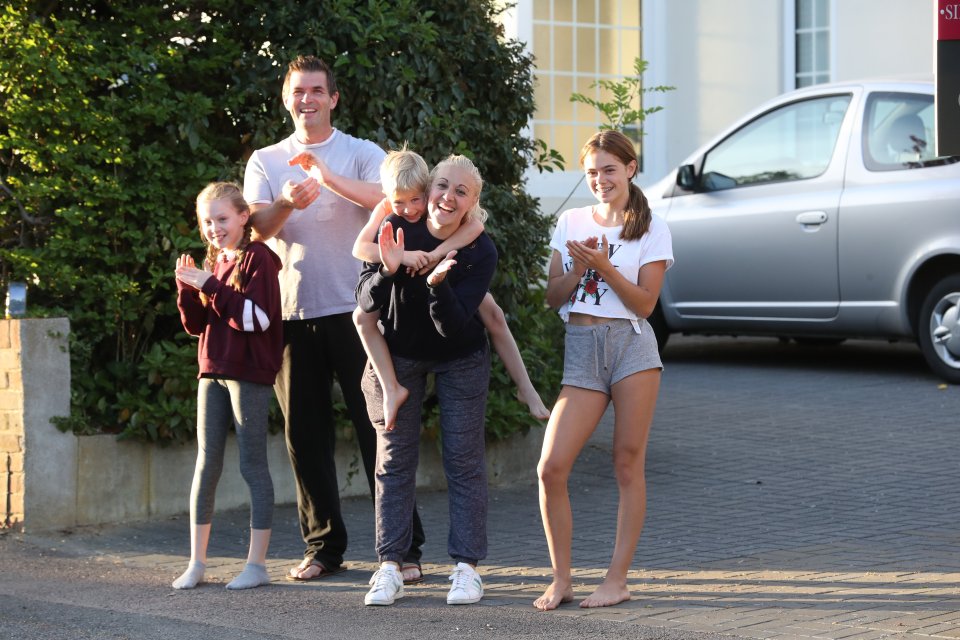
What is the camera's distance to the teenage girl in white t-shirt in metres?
5.60

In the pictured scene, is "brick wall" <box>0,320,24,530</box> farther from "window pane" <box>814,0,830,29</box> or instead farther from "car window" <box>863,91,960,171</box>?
"window pane" <box>814,0,830,29</box>

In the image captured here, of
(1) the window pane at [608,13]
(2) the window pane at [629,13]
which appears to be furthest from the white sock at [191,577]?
(2) the window pane at [629,13]

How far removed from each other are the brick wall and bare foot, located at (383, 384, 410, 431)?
6.92 feet

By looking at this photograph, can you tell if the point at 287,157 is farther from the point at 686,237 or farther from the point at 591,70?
the point at 591,70

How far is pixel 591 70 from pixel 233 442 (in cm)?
935

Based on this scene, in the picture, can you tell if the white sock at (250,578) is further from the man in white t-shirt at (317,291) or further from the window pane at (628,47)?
the window pane at (628,47)

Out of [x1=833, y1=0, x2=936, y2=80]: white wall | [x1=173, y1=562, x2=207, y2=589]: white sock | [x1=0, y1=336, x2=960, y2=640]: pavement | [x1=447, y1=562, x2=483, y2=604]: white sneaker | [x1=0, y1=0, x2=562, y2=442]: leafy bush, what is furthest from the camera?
[x1=833, y1=0, x2=936, y2=80]: white wall

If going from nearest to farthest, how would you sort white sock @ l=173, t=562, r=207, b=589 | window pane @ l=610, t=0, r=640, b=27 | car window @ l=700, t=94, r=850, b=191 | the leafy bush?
white sock @ l=173, t=562, r=207, b=589, the leafy bush, car window @ l=700, t=94, r=850, b=191, window pane @ l=610, t=0, r=640, b=27

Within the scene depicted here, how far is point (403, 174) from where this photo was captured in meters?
5.64

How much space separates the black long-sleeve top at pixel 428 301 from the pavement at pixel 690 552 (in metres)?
0.93

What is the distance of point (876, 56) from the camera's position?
15.5 m

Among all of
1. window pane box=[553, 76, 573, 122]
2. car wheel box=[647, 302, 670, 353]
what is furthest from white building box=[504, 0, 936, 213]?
car wheel box=[647, 302, 670, 353]

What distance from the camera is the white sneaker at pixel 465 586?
5.66 metres

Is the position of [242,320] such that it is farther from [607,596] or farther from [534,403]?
[607,596]
